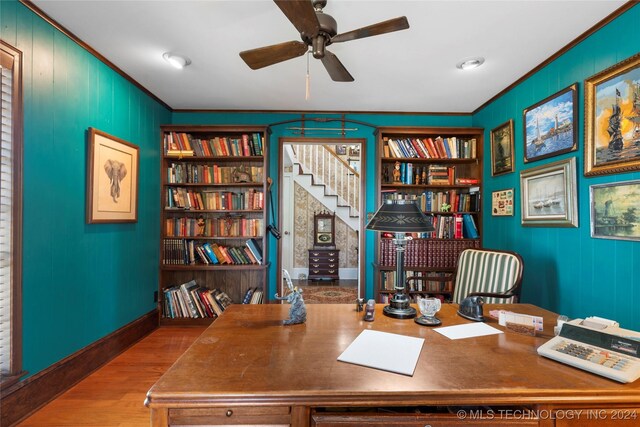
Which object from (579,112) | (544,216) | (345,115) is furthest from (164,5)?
(544,216)

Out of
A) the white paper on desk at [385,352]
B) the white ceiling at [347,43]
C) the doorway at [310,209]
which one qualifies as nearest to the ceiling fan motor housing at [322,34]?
the white ceiling at [347,43]

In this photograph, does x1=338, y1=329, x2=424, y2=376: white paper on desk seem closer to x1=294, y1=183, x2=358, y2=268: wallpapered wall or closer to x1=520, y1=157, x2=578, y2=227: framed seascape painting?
x1=520, y1=157, x2=578, y2=227: framed seascape painting

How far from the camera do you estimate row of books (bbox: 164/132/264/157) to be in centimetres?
321

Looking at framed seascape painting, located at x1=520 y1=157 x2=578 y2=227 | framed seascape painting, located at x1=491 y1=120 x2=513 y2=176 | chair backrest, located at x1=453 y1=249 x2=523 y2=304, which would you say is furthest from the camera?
framed seascape painting, located at x1=491 y1=120 x2=513 y2=176

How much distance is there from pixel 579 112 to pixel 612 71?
0.30 m

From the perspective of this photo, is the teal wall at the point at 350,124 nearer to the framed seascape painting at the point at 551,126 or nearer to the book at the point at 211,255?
the book at the point at 211,255

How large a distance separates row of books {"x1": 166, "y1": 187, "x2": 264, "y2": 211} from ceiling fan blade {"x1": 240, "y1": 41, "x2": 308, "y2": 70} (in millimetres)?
1744

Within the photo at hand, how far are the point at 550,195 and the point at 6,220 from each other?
3595mm

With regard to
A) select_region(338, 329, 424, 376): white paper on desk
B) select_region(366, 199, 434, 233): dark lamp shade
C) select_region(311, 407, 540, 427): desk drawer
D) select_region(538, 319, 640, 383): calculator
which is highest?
select_region(366, 199, 434, 233): dark lamp shade

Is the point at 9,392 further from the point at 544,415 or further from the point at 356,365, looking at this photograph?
the point at 544,415

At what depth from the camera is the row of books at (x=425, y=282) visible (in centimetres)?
319

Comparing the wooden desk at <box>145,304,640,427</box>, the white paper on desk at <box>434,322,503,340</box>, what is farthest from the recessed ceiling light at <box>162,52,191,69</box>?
the white paper on desk at <box>434,322,503,340</box>

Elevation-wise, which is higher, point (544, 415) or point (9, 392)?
point (544, 415)

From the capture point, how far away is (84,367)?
2135 mm
